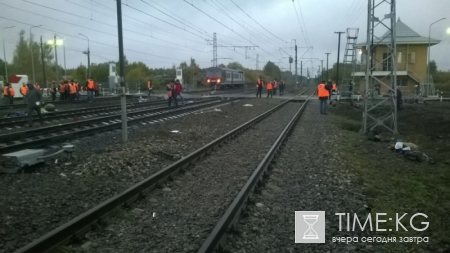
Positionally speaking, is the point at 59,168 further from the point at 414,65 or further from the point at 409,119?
the point at 414,65

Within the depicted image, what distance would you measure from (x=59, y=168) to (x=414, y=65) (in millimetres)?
47553

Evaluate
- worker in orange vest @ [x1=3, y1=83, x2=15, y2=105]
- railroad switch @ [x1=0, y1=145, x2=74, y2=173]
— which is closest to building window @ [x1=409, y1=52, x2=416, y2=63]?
worker in orange vest @ [x1=3, y1=83, x2=15, y2=105]

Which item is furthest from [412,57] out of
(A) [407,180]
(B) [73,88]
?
(A) [407,180]

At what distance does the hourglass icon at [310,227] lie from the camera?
5341 millimetres

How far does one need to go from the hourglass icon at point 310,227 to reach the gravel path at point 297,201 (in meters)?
0.17

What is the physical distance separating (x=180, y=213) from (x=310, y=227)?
6.41 feet

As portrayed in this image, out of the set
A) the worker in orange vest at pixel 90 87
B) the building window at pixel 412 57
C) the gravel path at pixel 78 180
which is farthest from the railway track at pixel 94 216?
the building window at pixel 412 57

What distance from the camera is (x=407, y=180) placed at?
28.2 ft

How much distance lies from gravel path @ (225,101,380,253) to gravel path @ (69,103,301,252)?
21.5 inches

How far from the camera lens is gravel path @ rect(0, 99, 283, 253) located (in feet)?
18.8

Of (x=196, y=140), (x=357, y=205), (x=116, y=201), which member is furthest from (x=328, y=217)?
(x=196, y=140)

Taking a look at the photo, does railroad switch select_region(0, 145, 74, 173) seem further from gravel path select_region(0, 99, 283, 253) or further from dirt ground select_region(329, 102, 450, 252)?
dirt ground select_region(329, 102, 450, 252)

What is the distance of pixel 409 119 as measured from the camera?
2311 cm

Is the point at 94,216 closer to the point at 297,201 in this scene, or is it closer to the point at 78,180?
the point at 78,180
